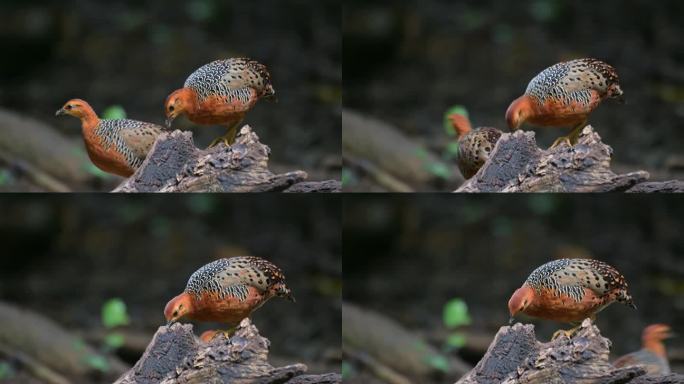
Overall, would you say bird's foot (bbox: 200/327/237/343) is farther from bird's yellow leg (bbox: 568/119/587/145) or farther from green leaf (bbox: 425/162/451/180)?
bird's yellow leg (bbox: 568/119/587/145)

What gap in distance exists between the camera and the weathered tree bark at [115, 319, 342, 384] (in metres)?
4.99

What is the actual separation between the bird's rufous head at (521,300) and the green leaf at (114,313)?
1.60 meters

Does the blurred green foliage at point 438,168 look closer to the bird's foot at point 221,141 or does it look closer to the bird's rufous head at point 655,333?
the bird's foot at point 221,141

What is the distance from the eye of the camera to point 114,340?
5.38 meters

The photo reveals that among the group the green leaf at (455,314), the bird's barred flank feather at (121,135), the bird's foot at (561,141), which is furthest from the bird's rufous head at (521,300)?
the bird's barred flank feather at (121,135)

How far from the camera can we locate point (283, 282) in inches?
201

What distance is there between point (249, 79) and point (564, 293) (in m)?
1.51

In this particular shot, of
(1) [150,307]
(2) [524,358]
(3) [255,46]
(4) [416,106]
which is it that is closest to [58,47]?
(3) [255,46]

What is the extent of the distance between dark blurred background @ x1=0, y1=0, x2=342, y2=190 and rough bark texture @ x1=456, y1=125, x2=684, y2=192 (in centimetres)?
70

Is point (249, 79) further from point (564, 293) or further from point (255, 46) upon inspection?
point (564, 293)

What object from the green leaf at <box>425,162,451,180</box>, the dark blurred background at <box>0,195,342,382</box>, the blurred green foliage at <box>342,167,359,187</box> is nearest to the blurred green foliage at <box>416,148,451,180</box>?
the green leaf at <box>425,162,451,180</box>

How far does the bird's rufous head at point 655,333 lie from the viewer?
538 centimetres

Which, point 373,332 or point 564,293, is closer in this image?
point 564,293

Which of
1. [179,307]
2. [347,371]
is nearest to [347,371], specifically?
[347,371]
